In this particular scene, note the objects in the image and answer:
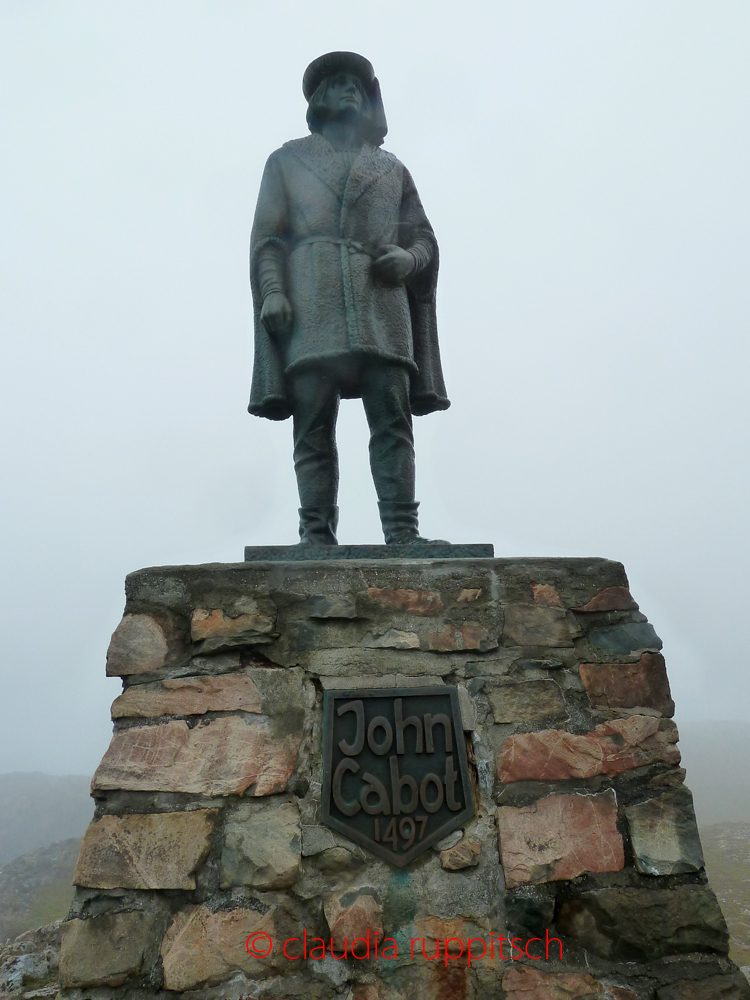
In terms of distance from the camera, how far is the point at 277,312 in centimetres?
243

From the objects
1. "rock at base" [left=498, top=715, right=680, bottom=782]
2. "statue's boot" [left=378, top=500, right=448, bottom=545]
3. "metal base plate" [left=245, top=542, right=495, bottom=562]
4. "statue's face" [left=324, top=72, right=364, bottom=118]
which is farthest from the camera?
"statue's face" [left=324, top=72, right=364, bottom=118]

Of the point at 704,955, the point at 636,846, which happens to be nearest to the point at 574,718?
the point at 636,846

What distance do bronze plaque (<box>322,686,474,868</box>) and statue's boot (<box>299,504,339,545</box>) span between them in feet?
2.56

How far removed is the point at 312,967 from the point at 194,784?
19.4 inches

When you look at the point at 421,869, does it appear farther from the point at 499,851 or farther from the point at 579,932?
the point at 579,932

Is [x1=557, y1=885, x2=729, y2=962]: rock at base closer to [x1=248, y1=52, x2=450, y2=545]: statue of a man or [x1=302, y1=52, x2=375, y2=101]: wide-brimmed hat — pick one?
[x1=248, y1=52, x2=450, y2=545]: statue of a man

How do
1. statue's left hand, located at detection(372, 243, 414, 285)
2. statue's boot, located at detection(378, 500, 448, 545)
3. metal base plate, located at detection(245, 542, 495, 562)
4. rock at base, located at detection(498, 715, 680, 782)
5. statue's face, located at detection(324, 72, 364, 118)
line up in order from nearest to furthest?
rock at base, located at detection(498, 715, 680, 782)
metal base plate, located at detection(245, 542, 495, 562)
statue's boot, located at detection(378, 500, 448, 545)
statue's left hand, located at detection(372, 243, 414, 285)
statue's face, located at detection(324, 72, 364, 118)

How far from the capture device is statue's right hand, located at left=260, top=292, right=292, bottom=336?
2.43m

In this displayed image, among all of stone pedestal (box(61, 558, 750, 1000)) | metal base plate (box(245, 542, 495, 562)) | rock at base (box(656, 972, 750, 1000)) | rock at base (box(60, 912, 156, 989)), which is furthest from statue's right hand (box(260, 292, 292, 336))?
rock at base (box(656, 972, 750, 1000))

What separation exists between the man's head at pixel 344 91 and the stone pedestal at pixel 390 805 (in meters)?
1.97

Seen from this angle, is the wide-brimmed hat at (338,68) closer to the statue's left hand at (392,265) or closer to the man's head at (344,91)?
the man's head at (344,91)

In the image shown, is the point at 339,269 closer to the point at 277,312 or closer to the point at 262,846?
the point at 277,312

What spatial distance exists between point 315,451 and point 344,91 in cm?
154

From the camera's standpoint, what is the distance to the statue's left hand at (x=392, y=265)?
2.48 m
